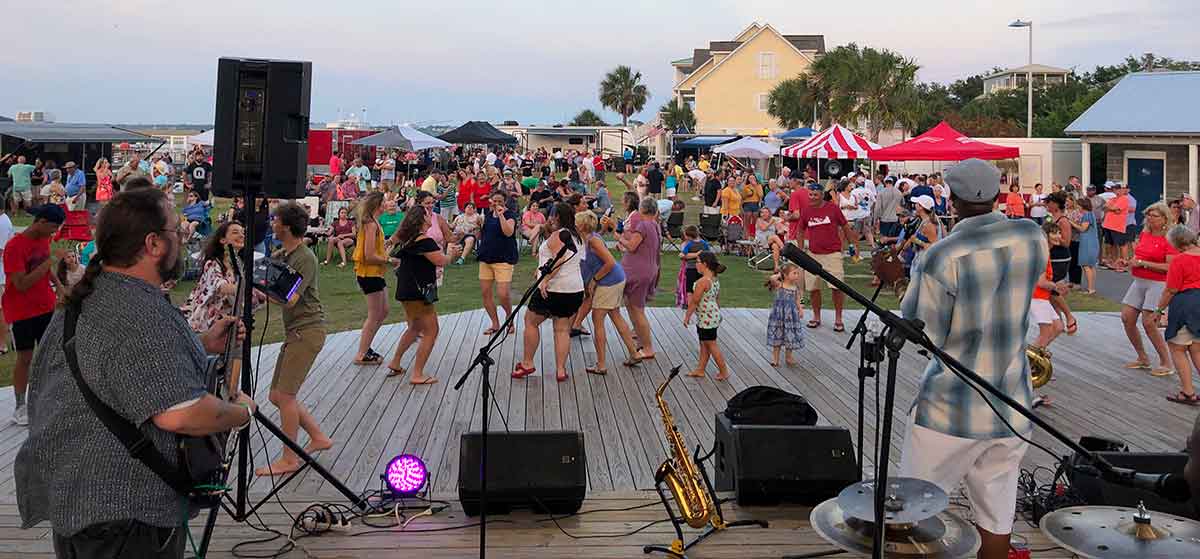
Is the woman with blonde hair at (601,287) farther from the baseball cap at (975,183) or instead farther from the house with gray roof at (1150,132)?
the house with gray roof at (1150,132)

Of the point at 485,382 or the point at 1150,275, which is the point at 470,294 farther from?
the point at 485,382

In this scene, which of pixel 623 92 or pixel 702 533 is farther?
pixel 623 92

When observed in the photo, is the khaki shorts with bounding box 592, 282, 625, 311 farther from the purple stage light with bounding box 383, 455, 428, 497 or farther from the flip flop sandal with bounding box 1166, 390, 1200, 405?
the flip flop sandal with bounding box 1166, 390, 1200, 405

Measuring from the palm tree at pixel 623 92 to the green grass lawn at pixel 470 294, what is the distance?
77.2 meters

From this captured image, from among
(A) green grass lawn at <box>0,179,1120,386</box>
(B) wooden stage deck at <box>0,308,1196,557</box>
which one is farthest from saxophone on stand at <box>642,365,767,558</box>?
(A) green grass lawn at <box>0,179,1120,386</box>

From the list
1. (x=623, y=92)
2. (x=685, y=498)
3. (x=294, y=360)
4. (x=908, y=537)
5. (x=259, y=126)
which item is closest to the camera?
(x=908, y=537)

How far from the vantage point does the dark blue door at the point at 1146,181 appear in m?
23.2

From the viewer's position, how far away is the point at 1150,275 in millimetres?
9102

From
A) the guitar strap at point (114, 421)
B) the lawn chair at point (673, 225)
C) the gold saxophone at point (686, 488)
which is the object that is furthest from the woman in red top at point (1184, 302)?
the lawn chair at point (673, 225)

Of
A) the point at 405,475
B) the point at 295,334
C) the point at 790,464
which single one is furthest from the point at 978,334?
the point at 295,334

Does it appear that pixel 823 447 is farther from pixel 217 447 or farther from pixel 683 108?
pixel 683 108

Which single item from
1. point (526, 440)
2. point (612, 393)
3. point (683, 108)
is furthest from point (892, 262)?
point (683, 108)

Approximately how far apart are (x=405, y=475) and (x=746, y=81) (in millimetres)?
63205

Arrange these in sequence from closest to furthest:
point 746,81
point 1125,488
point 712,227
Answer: point 1125,488, point 712,227, point 746,81
